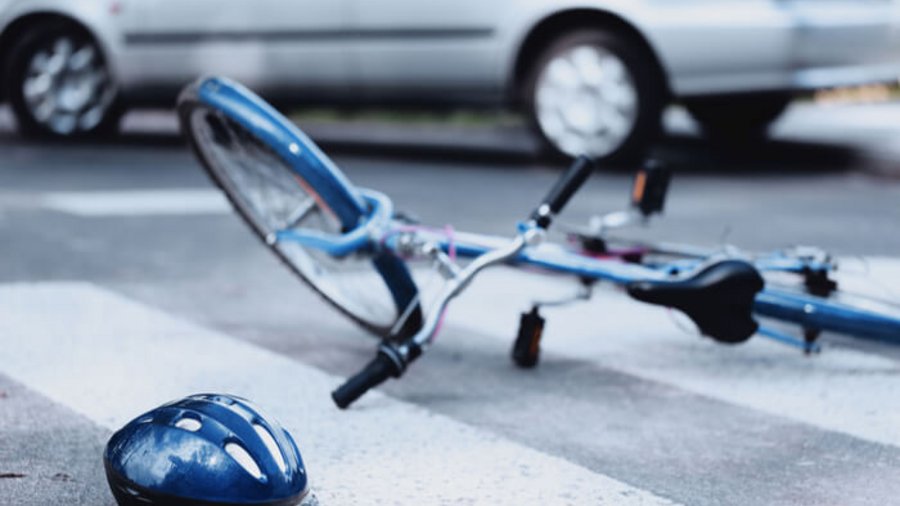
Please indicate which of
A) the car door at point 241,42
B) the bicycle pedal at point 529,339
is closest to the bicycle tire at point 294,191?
the bicycle pedal at point 529,339

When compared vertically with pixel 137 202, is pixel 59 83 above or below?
below

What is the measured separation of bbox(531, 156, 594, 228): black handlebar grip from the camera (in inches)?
152

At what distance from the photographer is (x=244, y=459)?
102 inches

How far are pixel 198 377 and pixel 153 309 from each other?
0.90m

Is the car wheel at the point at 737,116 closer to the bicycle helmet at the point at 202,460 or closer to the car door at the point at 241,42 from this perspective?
the car door at the point at 241,42

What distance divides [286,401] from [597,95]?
509 centimetres

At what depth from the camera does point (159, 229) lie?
6371 millimetres

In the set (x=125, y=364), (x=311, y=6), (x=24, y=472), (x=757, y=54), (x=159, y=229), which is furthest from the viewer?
(x=311, y=6)

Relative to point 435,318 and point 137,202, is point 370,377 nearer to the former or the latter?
point 435,318

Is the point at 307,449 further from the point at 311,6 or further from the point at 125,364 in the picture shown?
the point at 311,6

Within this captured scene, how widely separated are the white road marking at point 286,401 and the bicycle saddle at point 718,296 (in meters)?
0.61

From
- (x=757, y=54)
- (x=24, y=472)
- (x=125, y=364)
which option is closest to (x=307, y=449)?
(x=24, y=472)

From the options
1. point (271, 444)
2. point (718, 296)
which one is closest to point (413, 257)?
point (718, 296)

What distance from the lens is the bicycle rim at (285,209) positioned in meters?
4.26
